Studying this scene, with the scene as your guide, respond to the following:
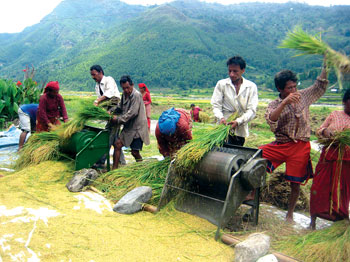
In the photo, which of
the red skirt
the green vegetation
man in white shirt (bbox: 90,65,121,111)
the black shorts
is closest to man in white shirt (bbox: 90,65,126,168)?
man in white shirt (bbox: 90,65,121,111)

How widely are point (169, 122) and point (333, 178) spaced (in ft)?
6.33

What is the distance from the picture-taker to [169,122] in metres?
3.57

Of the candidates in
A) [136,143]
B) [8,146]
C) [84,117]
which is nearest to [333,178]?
[136,143]

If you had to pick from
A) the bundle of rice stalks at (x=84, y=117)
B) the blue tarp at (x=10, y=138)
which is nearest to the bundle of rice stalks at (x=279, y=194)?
the bundle of rice stalks at (x=84, y=117)

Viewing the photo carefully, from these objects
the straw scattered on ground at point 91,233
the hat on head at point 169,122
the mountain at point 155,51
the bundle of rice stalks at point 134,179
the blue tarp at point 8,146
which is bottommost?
the blue tarp at point 8,146

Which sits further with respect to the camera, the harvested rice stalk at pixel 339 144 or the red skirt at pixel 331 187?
the red skirt at pixel 331 187

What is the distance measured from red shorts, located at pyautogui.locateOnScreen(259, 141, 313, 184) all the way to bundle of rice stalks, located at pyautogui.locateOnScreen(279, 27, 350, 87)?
40.7 inches

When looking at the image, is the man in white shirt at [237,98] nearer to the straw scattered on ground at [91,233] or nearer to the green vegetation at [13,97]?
the straw scattered on ground at [91,233]

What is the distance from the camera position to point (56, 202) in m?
3.85

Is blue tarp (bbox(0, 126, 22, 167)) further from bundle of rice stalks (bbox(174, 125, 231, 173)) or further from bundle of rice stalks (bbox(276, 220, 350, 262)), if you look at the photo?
bundle of rice stalks (bbox(276, 220, 350, 262))

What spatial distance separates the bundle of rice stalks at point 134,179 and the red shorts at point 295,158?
151cm

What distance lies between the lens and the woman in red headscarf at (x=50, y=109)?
18.5ft

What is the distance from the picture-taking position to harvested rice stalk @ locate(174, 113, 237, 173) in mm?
3334

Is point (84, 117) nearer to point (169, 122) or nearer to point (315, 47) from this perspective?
point (169, 122)
